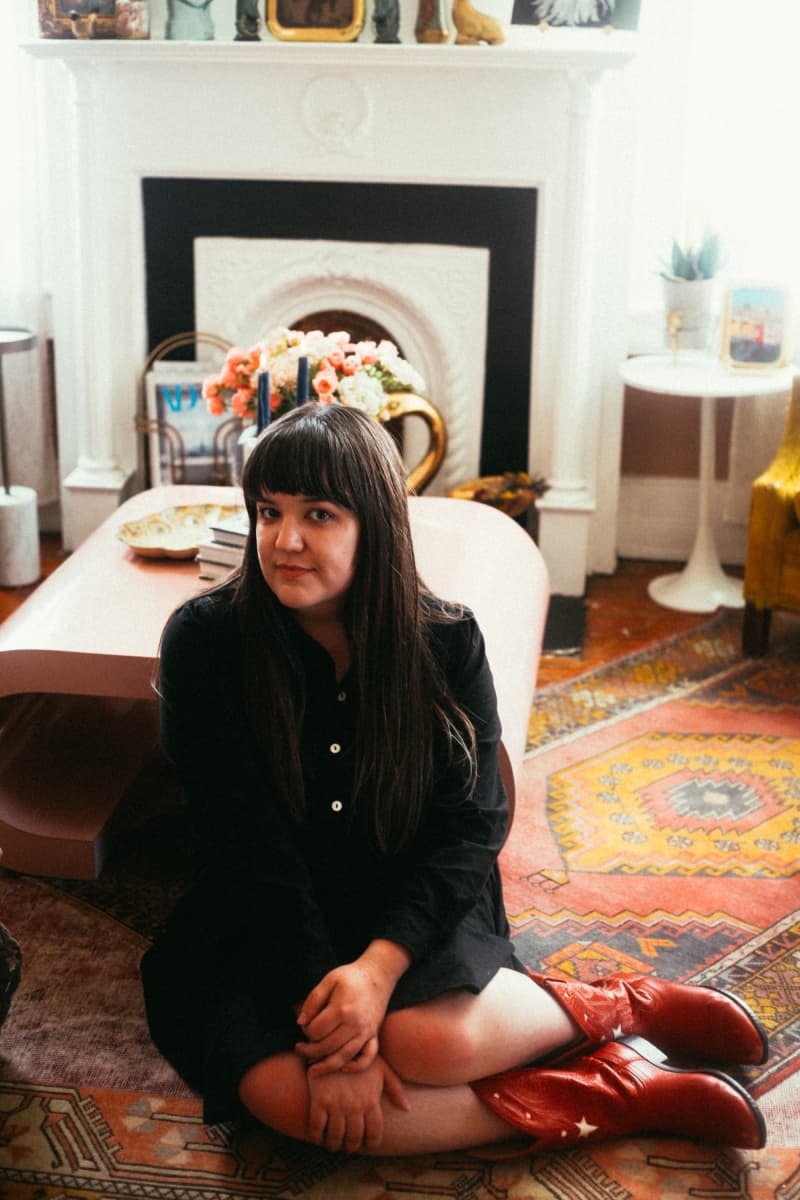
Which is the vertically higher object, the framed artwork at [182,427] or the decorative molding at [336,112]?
the decorative molding at [336,112]

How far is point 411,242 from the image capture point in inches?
155

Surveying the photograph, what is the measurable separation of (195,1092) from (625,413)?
280 cm

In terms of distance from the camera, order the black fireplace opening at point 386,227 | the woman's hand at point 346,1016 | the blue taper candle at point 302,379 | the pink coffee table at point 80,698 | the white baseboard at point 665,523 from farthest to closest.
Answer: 1. the white baseboard at point 665,523
2. the black fireplace opening at point 386,227
3. the blue taper candle at point 302,379
4. the pink coffee table at point 80,698
5. the woman's hand at point 346,1016

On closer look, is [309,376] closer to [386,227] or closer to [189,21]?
[386,227]

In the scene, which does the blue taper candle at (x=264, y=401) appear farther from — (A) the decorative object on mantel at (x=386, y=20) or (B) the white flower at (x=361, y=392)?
(A) the decorative object on mantel at (x=386, y=20)

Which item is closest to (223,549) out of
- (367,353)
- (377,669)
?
(367,353)

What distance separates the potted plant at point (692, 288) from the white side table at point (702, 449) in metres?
0.09

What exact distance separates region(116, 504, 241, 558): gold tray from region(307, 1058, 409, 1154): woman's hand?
1223mm

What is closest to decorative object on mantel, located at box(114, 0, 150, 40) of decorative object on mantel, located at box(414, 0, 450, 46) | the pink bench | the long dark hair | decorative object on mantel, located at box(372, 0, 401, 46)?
decorative object on mantel, located at box(372, 0, 401, 46)

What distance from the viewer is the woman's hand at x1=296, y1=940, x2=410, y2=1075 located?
5.30ft

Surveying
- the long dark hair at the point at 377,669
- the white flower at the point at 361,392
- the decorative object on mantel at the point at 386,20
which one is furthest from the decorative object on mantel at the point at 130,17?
the long dark hair at the point at 377,669

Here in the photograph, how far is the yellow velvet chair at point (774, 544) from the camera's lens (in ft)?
11.1

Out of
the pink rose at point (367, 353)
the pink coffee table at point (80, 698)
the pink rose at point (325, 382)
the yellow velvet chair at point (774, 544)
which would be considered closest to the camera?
the pink coffee table at point (80, 698)

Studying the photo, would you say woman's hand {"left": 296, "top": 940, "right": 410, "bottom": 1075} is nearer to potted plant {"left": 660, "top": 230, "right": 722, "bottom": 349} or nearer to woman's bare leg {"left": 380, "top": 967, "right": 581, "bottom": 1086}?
woman's bare leg {"left": 380, "top": 967, "right": 581, "bottom": 1086}
